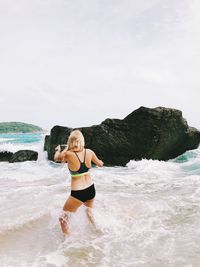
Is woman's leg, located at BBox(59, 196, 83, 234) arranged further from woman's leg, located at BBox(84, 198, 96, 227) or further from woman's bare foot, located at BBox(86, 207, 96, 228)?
woman's bare foot, located at BBox(86, 207, 96, 228)

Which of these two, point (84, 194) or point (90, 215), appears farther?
point (90, 215)

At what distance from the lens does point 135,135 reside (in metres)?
18.8

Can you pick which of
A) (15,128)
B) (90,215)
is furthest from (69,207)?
(15,128)

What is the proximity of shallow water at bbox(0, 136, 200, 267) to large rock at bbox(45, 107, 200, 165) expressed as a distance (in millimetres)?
8498

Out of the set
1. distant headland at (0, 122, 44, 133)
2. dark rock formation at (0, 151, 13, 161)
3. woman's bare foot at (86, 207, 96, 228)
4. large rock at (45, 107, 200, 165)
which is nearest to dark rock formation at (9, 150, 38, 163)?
dark rock formation at (0, 151, 13, 161)

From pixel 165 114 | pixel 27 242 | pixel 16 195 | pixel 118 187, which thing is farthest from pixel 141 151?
pixel 27 242

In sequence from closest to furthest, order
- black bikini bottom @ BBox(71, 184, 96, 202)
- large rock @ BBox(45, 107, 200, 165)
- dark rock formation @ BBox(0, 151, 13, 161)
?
1. black bikini bottom @ BBox(71, 184, 96, 202)
2. large rock @ BBox(45, 107, 200, 165)
3. dark rock formation @ BBox(0, 151, 13, 161)

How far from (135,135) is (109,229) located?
13.0 m

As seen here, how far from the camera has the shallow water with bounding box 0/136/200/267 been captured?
4.77 metres

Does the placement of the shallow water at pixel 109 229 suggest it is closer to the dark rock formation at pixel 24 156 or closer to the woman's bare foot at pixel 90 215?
the woman's bare foot at pixel 90 215

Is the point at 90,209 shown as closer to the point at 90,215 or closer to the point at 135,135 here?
the point at 90,215

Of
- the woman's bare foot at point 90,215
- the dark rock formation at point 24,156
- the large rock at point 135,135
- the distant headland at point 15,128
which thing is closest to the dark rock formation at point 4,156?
the dark rock formation at point 24,156

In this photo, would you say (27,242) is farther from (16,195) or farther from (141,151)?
(141,151)

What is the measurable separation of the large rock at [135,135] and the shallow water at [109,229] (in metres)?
8.50
